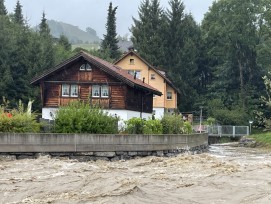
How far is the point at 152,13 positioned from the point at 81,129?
199 ft

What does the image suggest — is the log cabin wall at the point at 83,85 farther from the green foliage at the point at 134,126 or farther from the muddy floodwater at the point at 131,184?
the muddy floodwater at the point at 131,184

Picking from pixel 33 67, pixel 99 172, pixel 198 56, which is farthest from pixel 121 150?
pixel 198 56

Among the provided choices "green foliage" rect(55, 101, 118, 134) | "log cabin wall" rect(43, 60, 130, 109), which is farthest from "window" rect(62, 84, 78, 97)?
"green foliage" rect(55, 101, 118, 134)

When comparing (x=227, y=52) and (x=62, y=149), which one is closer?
A: (x=62, y=149)

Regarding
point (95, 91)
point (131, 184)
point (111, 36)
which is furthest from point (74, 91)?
point (111, 36)

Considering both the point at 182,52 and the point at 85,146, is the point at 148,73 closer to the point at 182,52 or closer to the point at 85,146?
the point at 182,52

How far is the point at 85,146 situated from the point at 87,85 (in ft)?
64.9

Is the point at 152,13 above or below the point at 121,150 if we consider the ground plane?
above

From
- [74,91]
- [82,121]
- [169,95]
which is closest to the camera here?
[82,121]

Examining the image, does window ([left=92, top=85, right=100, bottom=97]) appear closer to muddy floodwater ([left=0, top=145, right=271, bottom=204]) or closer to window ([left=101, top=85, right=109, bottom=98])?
window ([left=101, top=85, right=109, bottom=98])

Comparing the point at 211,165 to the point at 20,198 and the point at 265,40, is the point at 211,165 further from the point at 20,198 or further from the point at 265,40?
the point at 265,40

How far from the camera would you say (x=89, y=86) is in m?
41.8

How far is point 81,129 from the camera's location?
2339cm

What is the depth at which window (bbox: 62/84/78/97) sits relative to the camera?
42.3m
